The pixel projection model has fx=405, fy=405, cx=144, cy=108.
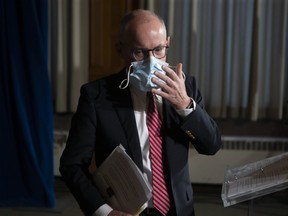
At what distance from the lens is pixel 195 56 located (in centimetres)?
358

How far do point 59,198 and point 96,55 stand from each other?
1.31 meters

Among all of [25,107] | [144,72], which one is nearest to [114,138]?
[144,72]

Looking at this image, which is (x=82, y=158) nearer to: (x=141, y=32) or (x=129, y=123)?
(x=129, y=123)

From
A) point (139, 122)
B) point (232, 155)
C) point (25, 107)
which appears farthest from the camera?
point (232, 155)

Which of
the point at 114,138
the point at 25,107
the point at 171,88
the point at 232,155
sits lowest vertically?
the point at 232,155

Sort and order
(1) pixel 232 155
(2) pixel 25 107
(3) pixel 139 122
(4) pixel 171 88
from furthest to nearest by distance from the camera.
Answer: (1) pixel 232 155, (2) pixel 25 107, (3) pixel 139 122, (4) pixel 171 88

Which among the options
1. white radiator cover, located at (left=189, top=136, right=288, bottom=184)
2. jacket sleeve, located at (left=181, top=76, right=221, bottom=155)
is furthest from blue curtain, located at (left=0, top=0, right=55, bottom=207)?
jacket sleeve, located at (left=181, top=76, right=221, bottom=155)

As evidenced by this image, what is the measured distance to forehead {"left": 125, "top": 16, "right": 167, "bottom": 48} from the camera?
110 centimetres

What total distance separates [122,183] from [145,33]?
0.41 meters

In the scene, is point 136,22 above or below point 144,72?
above

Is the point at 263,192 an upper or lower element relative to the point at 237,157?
upper

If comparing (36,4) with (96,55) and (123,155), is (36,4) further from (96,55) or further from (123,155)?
(123,155)

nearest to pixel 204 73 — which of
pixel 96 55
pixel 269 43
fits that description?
pixel 269 43

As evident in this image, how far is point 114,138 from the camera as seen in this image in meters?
1.14
